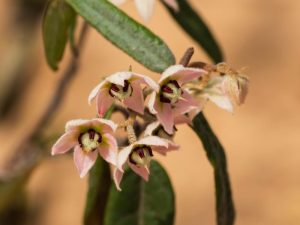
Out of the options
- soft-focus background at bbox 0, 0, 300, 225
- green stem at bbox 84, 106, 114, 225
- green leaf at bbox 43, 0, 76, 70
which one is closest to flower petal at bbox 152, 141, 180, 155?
green stem at bbox 84, 106, 114, 225

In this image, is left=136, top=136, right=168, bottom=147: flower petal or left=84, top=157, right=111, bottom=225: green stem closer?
left=136, top=136, right=168, bottom=147: flower petal

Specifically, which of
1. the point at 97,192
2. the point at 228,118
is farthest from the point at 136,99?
the point at 228,118

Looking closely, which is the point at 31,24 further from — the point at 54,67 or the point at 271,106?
the point at 54,67

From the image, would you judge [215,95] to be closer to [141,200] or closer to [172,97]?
[172,97]

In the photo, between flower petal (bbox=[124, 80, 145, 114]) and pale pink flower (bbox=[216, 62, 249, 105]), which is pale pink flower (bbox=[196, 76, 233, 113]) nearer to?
pale pink flower (bbox=[216, 62, 249, 105])

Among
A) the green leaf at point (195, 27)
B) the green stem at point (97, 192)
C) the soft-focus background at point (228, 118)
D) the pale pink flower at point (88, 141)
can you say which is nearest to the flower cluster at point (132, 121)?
the pale pink flower at point (88, 141)

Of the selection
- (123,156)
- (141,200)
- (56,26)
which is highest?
(56,26)

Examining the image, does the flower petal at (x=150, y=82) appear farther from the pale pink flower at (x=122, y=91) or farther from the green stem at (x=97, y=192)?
the green stem at (x=97, y=192)
